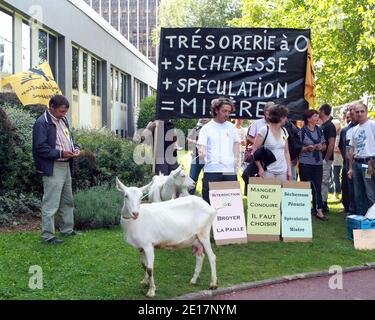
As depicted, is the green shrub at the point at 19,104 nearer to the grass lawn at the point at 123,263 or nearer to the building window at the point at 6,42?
the building window at the point at 6,42

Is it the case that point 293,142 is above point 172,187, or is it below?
above

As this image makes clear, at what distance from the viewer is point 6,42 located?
1642cm

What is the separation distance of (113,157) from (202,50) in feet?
11.3

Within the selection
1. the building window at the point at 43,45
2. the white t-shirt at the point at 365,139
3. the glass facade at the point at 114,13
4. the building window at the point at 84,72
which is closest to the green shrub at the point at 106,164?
the white t-shirt at the point at 365,139

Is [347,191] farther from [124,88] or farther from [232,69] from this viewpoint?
[124,88]

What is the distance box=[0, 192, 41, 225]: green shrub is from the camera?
9.22 m

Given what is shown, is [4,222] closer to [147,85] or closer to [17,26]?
[17,26]

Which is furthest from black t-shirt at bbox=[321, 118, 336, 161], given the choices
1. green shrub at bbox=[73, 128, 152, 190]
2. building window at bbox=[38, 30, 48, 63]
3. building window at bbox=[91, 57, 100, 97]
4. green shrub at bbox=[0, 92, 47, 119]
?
building window at bbox=[91, 57, 100, 97]

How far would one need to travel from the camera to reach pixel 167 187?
304 inches

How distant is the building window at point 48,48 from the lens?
1967cm

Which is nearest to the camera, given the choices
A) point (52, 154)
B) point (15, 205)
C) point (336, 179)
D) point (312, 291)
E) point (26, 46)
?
point (312, 291)

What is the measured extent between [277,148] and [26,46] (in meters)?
12.2

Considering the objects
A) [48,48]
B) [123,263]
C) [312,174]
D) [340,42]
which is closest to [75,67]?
[48,48]

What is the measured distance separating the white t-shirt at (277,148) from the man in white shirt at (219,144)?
21.9 inches
